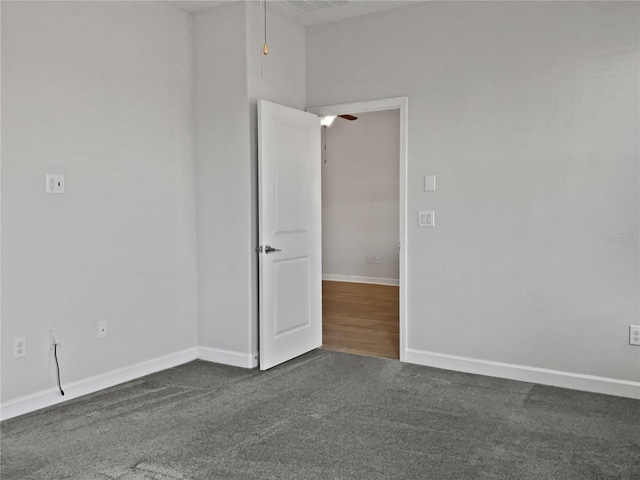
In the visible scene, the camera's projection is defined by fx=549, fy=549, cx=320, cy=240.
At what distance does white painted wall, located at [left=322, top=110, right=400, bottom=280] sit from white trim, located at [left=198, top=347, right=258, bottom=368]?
4.24m

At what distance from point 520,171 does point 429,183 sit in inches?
26.3

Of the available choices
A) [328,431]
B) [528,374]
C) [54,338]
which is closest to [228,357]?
[54,338]

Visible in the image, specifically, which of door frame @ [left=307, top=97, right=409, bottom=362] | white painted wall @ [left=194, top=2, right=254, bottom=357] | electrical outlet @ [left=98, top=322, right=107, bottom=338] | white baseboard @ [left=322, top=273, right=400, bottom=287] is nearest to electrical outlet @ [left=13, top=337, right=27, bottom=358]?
electrical outlet @ [left=98, top=322, right=107, bottom=338]

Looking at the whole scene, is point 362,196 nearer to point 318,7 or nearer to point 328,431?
point 318,7

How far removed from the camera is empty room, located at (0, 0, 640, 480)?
2.99m

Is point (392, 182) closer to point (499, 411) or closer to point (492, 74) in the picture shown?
point (492, 74)

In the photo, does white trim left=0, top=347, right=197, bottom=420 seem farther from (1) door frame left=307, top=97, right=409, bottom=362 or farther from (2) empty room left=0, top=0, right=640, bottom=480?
(1) door frame left=307, top=97, right=409, bottom=362

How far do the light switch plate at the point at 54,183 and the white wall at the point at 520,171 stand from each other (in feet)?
7.80

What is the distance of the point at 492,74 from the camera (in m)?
3.93

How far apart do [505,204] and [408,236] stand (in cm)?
78

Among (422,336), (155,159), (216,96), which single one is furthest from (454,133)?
(155,159)

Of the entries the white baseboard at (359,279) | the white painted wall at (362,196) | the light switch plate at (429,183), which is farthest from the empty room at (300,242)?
the white painted wall at (362,196)

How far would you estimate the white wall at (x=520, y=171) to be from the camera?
11.6 ft

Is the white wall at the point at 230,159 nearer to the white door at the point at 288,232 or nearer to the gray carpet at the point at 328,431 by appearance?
the white door at the point at 288,232
